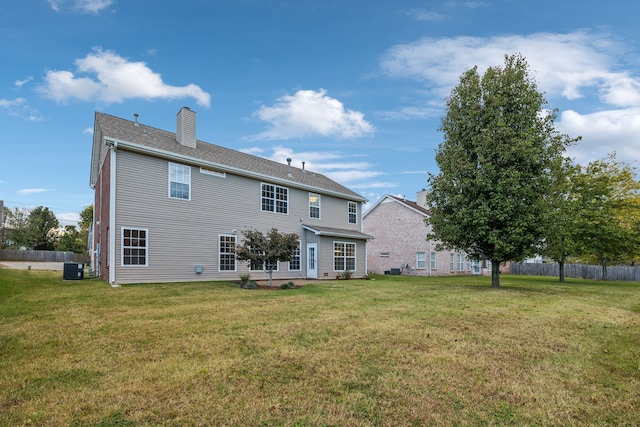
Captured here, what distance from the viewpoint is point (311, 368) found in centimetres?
452

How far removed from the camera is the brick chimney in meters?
18.2

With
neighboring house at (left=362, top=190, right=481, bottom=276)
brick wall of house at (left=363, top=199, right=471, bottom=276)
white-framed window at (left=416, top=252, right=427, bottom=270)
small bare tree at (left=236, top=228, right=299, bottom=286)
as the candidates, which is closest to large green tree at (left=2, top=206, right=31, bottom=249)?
neighboring house at (left=362, top=190, right=481, bottom=276)

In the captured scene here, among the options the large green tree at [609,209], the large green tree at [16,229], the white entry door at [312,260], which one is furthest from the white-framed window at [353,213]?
the large green tree at [16,229]

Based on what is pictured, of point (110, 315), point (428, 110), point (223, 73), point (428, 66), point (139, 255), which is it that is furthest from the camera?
point (428, 110)

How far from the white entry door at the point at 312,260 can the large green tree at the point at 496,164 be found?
7427mm

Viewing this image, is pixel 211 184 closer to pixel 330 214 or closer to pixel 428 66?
pixel 330 214

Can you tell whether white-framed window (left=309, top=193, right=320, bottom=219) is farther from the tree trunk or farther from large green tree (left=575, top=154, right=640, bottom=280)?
large green tree (left=575, top=154, right=640, bottom=280)

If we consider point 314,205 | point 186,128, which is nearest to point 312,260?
point 314,205

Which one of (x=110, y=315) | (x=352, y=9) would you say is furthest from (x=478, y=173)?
(x=110, y=315)

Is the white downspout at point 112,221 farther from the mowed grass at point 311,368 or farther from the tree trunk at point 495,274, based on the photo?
the tree trunk at point 495,274

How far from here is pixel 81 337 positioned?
5926 mm

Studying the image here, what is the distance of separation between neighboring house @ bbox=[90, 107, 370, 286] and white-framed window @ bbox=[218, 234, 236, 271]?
50mm

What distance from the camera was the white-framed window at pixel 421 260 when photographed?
30469mm

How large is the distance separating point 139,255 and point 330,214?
12.1 metres
